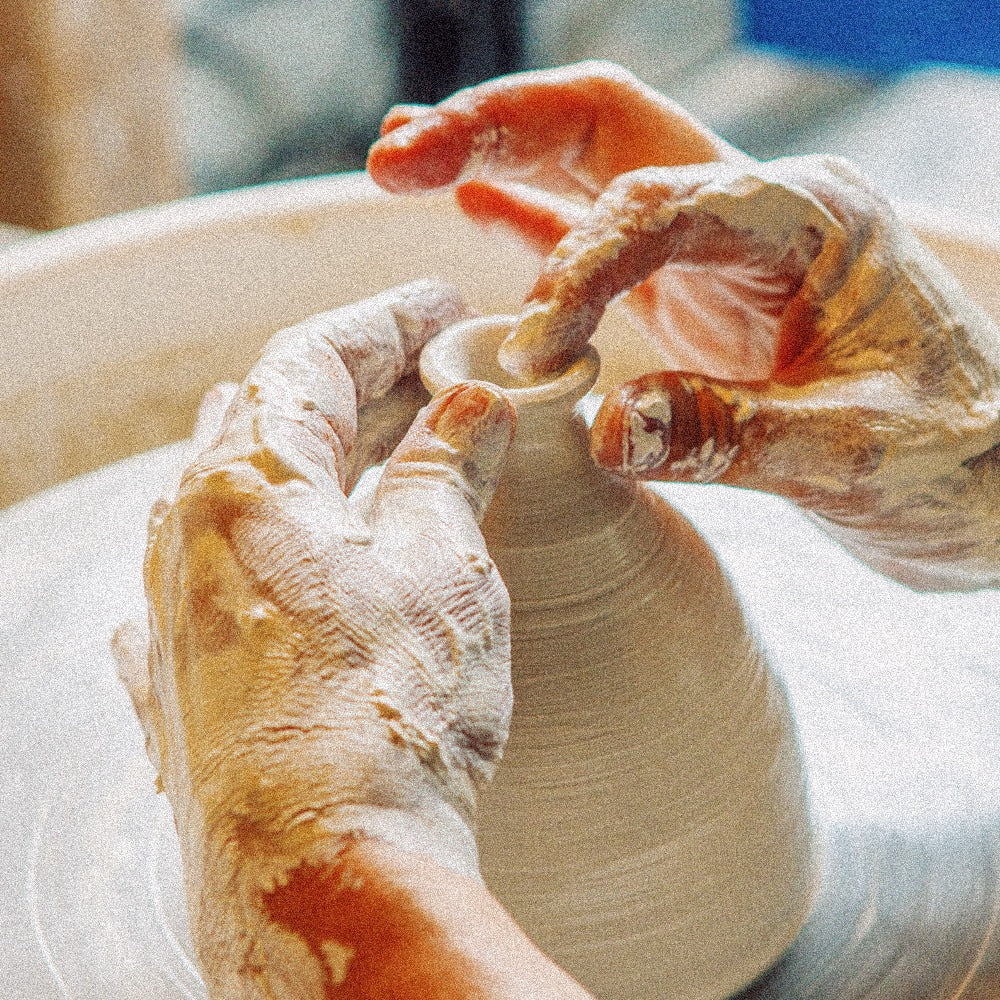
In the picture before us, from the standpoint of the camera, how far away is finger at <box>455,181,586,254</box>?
52.4 inches

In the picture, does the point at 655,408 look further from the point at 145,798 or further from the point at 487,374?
the point at 145,798

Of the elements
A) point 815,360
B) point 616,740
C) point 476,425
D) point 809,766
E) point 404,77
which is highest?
point 476,425

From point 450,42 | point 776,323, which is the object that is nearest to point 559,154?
point 776,323

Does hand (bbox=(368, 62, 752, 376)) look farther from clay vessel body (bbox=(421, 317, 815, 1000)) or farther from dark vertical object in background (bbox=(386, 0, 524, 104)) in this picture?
dark vertical object in background (bbox=(386, 0, 524, 104))

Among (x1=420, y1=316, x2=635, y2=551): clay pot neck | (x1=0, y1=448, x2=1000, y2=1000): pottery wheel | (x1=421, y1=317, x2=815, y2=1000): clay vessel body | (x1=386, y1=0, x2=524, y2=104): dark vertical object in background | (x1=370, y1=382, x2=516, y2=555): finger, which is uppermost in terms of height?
(x1=370, y1=382, x2=516, y2=555): finger

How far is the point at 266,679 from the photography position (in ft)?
2.40

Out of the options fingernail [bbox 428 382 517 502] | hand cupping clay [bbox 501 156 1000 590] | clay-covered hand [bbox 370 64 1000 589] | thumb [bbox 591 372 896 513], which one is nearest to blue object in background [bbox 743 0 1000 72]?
clay-covered hand [bbox 370 64 1000 589]

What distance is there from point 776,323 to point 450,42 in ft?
10.2

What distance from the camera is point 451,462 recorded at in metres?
0.81

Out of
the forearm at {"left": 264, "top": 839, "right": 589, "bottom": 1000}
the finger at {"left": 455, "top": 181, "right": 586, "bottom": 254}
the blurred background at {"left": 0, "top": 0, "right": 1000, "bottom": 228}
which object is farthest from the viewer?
the blurred background at {"left": 0, "top": 0, "right": 1000, "bottom": 228}

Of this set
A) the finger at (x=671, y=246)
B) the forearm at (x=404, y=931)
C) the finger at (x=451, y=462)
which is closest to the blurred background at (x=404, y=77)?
the finger at (x=671, y=246)

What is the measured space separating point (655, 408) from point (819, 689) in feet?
1.52

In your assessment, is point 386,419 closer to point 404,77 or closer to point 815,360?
point 815,360

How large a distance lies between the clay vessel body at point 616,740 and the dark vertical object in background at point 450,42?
3.21m
